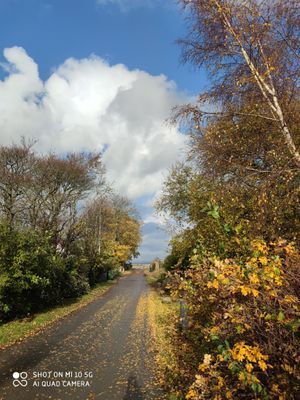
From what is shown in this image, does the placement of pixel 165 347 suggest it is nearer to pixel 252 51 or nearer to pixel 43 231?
pixel 252 51

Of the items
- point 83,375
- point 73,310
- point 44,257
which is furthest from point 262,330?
point 73,310

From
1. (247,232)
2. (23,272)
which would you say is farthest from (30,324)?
(247,232)

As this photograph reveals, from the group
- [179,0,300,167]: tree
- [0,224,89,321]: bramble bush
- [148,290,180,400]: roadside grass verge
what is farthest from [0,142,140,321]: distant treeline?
[179,0,300,167]: tree

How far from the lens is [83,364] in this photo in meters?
8.99

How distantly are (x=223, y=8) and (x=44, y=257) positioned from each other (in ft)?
43.9

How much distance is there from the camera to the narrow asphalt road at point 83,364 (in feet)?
23.4

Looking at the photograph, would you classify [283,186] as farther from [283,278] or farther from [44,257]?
[44,257]

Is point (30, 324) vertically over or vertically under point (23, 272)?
under

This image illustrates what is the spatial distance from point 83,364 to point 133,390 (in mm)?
2252

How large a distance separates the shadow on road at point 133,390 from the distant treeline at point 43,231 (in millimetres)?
7519

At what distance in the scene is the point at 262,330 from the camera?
Answer: 11.7 ft

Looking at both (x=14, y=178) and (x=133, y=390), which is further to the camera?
(x=14, y=178)

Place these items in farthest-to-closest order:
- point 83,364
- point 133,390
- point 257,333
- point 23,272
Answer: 1. point 23,272
2. point 83,364
3. point 133,390
4. point 257,333

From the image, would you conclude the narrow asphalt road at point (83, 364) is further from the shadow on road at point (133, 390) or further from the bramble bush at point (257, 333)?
the bramble bush at point (257, 333)
